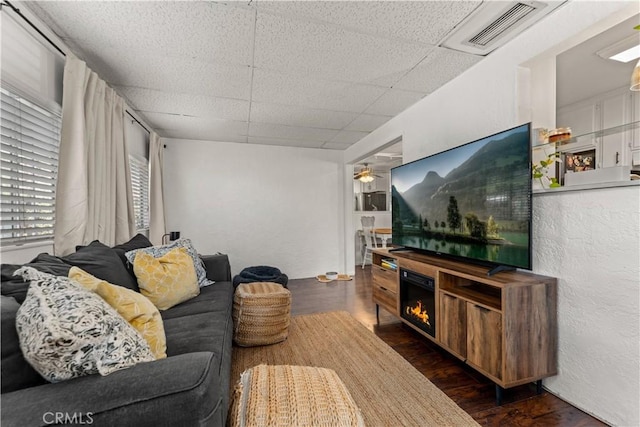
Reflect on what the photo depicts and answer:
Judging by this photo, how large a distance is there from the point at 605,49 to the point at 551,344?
7.93 ft

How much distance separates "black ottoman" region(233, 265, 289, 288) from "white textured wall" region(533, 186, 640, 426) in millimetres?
2882

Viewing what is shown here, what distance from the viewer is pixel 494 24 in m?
1.75

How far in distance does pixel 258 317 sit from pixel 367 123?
2758mm

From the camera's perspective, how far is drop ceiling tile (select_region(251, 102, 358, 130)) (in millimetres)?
3119

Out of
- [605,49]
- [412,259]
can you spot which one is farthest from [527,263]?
[605,49]

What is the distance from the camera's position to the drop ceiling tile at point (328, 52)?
5.85ft

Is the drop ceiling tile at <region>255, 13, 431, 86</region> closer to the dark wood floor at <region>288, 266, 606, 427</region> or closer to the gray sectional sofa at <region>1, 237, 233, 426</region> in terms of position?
the gray sectional sofa at <region>1, 237, 233, 426</region>

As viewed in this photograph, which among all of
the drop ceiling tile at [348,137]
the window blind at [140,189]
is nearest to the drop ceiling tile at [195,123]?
the window blind at [140,189]

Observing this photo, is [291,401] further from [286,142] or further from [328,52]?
[286,142]

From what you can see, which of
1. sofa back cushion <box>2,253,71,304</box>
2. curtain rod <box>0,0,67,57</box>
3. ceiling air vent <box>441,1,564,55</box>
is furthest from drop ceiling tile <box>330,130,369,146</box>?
sofa back cushion <box>2,253,71,304</box>

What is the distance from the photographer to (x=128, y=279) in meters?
1.70

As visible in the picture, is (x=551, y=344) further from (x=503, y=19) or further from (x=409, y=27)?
(x=409, y=27)

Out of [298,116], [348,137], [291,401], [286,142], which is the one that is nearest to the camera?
[291,401]

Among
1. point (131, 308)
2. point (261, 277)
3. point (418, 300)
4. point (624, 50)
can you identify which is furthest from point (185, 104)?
point (624, 50)
